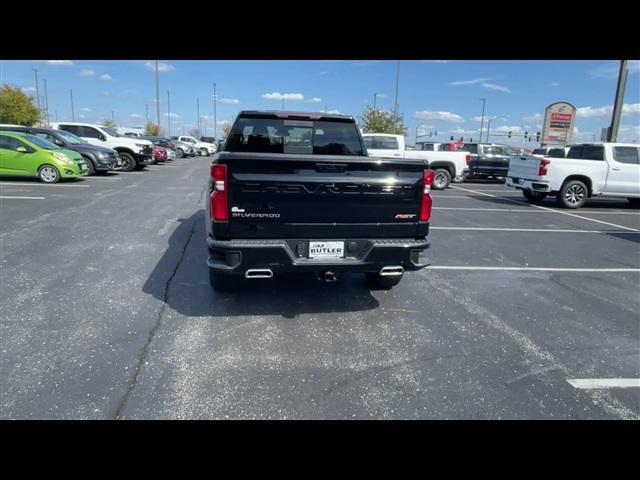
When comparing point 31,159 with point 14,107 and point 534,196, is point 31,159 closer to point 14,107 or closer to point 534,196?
point 534,196

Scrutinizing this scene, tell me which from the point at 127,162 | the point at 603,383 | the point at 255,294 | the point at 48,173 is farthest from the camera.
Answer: the point at 127,162

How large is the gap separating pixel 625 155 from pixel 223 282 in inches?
555

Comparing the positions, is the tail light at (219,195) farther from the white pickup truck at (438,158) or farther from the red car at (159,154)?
→ the red car at (159,154)

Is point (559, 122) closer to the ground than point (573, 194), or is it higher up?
higher up

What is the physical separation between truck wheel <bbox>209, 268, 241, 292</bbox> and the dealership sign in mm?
46172

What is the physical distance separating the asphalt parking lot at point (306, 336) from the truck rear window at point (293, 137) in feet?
5.95

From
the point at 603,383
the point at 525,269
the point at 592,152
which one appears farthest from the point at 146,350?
the point at 592,152

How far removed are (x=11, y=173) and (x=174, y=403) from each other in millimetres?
14195

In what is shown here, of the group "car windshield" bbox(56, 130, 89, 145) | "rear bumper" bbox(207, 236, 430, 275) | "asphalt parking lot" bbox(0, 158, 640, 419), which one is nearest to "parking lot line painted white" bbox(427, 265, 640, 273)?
"asphalt parking lot" bbox(0, 158, 640, 419)

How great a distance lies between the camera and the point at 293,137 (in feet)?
18.2
